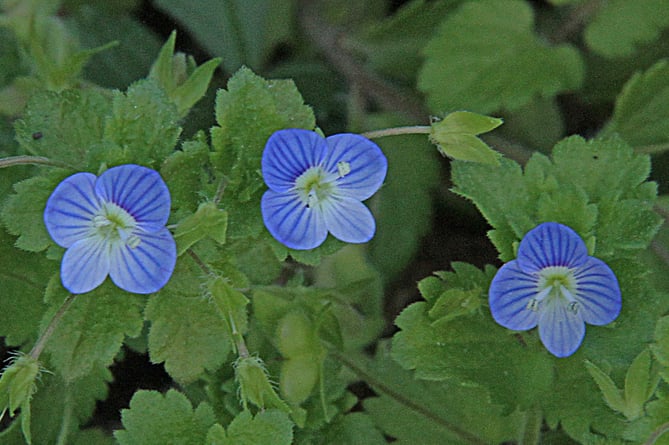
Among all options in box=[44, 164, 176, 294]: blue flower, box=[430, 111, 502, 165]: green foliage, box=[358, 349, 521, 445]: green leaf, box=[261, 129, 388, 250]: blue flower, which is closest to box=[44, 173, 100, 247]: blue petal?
box=[44, 164, 176, 294]: blue flower

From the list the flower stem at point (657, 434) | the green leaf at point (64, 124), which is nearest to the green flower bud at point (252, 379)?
the green leaf at point (64, 124)

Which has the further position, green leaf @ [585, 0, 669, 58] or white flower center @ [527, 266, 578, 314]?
green leaf @ [585, 0, 669, 58]

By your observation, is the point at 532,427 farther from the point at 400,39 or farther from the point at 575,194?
the point at 400,39

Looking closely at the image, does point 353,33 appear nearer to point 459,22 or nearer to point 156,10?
A: point 459,22

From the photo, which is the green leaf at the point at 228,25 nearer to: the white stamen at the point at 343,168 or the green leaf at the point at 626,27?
the green leaf at the point at 626,27

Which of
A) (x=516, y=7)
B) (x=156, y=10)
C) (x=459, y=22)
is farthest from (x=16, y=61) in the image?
(x=516, y=7)

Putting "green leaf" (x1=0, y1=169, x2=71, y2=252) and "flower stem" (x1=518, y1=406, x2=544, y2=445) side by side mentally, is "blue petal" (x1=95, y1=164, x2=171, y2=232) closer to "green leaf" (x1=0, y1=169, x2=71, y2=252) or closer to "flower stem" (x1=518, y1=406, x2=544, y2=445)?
"green leaf" (x1=0, y1=169, x2=71, y2=252)
